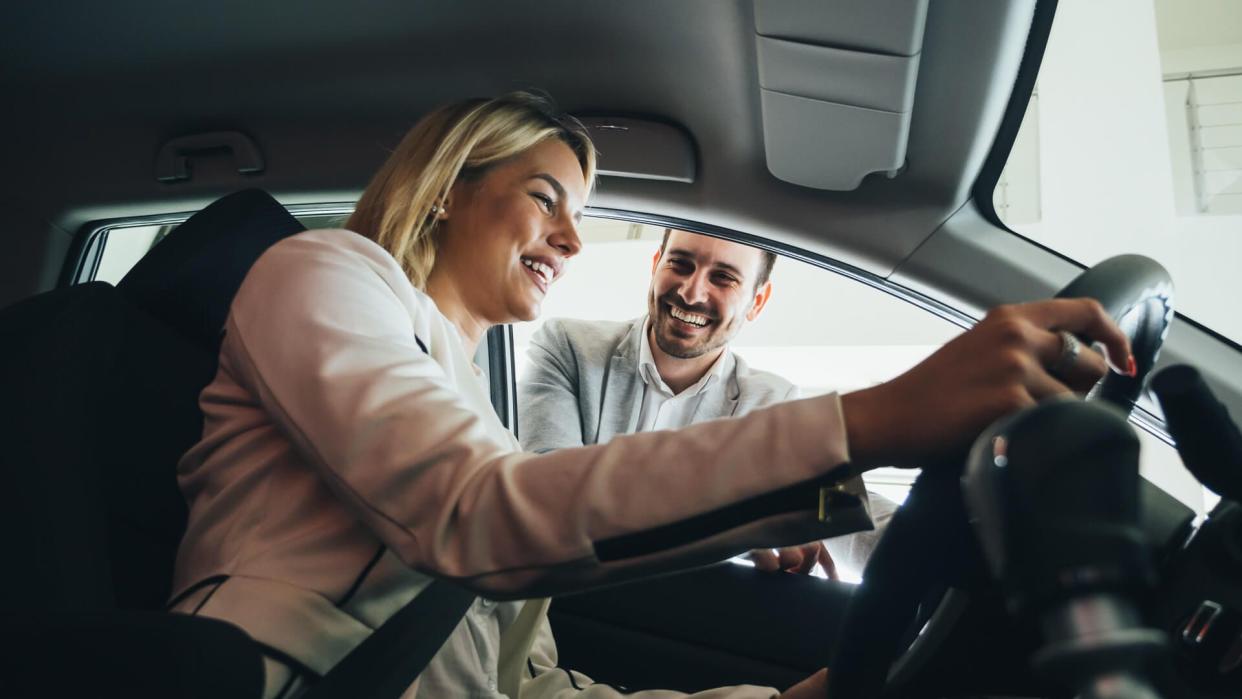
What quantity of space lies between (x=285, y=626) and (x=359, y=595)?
0.23 ft

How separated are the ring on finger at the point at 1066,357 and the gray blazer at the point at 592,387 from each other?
68.8 inches

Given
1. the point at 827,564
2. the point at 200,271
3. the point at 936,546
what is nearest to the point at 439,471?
the point at 936,546

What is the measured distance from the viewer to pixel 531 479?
0.57m

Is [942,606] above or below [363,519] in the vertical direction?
below

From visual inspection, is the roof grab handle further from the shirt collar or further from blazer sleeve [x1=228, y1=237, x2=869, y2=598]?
blazer sleeve [x1=228, y1=237, x2=869, y2=598]

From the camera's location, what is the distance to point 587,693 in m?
1.13

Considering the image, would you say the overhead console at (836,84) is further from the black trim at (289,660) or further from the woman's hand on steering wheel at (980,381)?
the black trim at (289,660)

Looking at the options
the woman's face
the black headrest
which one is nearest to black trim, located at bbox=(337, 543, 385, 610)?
the black headrest

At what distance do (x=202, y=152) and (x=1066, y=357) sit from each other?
1888mm

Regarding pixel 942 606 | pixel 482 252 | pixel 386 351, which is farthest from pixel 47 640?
pixel 482 252

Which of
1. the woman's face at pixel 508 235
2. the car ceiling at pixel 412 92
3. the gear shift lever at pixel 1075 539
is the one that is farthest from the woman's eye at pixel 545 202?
the gear shift lever at pixel 1075 539

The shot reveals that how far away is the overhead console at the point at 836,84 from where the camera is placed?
3.99 feet

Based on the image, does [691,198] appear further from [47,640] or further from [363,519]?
[47,640]

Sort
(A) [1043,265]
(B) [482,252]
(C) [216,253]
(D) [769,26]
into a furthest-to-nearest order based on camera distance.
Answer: (A) [1043,265] → (B) [482,252] → (D) [769,26] → (C) [216,253]
